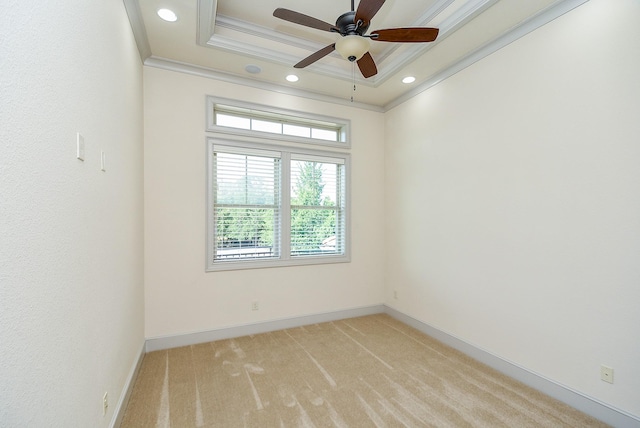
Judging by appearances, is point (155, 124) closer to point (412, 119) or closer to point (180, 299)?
point (180, 299)

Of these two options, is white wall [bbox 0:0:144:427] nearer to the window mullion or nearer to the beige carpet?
the beige carpet

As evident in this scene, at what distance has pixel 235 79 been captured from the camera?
11.3 ft

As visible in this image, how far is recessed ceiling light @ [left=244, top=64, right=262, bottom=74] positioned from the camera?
127 inches

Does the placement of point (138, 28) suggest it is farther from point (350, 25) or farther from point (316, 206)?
point (316, 206)

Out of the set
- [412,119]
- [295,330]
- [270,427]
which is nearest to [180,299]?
[295,330]

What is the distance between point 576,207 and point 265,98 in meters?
3.34

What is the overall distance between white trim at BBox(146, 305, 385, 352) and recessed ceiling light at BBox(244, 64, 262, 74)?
9.94 feet

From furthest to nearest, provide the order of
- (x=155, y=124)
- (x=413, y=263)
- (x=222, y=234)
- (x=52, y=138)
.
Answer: (x=413, y=263) → (x=222, y=234) → (x=155, y=124) → (x=52, y=138)

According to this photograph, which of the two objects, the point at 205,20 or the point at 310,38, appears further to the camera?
the point at 310,38

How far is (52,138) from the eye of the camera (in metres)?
1.10

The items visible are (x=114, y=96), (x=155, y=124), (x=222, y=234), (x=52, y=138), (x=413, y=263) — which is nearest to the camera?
(x=52, y=138)

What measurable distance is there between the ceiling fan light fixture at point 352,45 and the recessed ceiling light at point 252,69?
4.64 feet

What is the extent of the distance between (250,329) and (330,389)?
4.76 feet

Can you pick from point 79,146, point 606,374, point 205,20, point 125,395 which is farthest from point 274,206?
point 606,374
